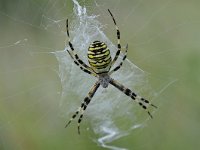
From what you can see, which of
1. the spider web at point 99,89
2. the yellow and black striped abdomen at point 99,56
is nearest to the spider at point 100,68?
the yellow and black striped abdomen at point 99,56

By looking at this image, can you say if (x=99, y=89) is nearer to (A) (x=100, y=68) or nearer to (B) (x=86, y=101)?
(B) (x=86, y=101)

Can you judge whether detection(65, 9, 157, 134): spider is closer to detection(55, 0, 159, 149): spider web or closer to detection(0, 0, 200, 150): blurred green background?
detection(55, 0, 159, 149): spider web

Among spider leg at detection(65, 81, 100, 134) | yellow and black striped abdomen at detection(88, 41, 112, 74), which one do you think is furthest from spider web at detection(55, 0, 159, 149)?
yellow and black striped abdomen at detection(88, 41, 112, 74)

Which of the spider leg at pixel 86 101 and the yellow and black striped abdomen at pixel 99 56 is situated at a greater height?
the yellow and black striped abdomen at pixel 99 56

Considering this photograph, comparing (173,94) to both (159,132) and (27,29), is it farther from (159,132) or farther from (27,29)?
(27,29)

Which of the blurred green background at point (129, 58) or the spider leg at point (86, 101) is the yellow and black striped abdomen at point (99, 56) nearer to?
the blurred green background at point (129, 58)

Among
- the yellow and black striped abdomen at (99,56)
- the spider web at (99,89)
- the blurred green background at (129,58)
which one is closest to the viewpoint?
the yellow and black striped abdomen at (99,56)

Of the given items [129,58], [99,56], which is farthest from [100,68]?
[129,58]
